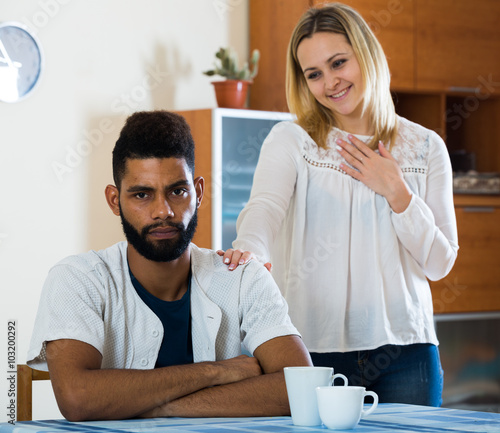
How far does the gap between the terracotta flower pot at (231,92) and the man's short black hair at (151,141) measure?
204cm

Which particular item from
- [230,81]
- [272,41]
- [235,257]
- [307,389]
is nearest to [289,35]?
[272,41]

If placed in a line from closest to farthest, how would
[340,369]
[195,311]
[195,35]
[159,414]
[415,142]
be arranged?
[159,414] → [195,311] → [340,369] → [415,142] → [195,35]

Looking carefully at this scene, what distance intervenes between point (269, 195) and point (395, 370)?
0.50 meters

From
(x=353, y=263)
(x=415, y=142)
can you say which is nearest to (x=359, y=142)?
(x=415, y=142)

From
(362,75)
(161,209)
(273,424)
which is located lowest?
(273,424)

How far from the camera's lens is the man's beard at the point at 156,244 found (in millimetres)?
1637

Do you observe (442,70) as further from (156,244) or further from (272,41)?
(156,244)

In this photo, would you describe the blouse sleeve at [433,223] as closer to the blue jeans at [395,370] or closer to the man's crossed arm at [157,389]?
the blue jeans at [395,370]

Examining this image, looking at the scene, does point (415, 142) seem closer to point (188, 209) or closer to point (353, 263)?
point (353, 263)

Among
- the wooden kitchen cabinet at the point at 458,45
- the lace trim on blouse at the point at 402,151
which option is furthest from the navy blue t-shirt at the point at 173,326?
the wooden kitchen cabinet at the point at 458,45

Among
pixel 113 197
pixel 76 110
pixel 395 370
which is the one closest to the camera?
pixel 113 197

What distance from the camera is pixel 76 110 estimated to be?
3705 mm

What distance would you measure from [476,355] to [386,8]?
70.0 inches

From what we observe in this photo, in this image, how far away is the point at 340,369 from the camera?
6.28 feet
